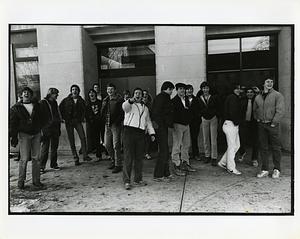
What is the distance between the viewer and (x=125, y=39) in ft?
14.4

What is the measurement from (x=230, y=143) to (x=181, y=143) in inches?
31.5

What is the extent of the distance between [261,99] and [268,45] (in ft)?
3.63

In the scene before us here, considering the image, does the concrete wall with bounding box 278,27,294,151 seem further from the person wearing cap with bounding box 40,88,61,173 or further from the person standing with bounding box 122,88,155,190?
the person wearing cap with bounding box 40,88,61,173

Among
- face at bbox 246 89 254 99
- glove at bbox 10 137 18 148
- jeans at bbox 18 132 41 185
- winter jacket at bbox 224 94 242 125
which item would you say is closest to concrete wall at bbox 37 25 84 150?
jeans at bbox 18 132 41 185

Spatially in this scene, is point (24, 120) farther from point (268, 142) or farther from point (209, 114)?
point (268, 142)

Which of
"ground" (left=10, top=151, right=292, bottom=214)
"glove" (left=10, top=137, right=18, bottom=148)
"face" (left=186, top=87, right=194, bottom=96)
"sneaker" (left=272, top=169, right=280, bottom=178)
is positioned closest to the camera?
"ground" (left=10, top=151, right=292, bottom=214)

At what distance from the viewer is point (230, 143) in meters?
3.92

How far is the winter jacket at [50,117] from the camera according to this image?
12.9 ft

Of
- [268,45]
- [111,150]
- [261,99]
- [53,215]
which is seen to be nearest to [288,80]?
[261,99]

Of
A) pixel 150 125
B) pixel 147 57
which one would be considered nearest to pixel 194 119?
pixel 150 125

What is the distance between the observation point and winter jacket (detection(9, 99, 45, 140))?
335 cm

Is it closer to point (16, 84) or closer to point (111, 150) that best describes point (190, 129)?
point (111, 150)

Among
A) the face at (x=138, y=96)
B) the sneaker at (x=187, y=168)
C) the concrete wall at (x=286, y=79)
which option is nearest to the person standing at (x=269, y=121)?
the concrete wall at (x=286, y=79)
